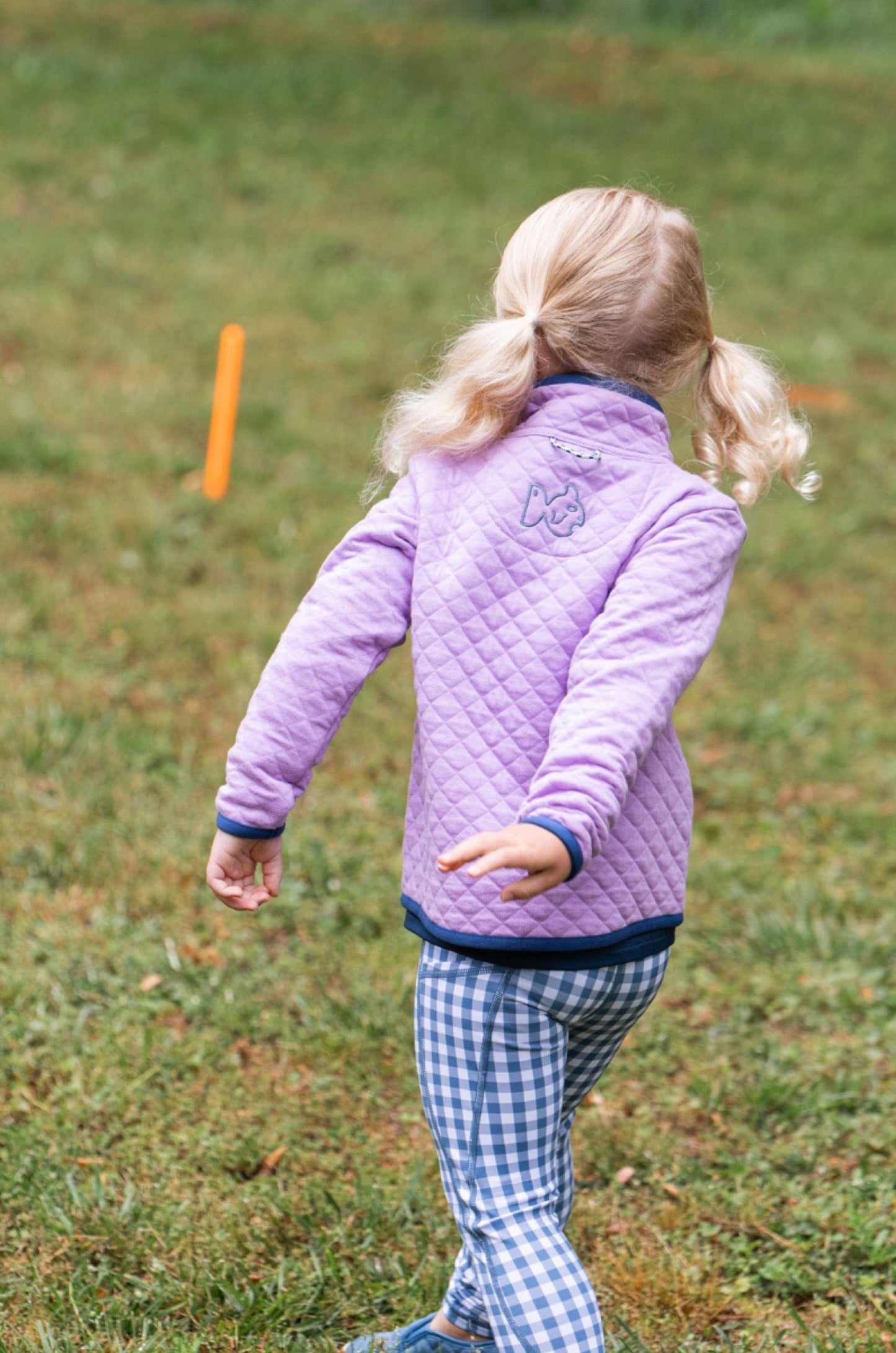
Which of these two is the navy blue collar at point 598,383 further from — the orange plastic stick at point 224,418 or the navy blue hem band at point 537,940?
the orange plastic stick at point 224,418

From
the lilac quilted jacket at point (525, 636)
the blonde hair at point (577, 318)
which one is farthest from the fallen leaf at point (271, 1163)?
the blonde hair at point (577, 318)

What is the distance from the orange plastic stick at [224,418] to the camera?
211 inches

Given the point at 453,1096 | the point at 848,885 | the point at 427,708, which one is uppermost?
the point at 427,708

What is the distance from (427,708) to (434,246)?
26.1 ft

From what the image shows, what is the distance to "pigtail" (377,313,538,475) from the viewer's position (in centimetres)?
199

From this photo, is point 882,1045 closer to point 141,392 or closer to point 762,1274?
point 762,1274

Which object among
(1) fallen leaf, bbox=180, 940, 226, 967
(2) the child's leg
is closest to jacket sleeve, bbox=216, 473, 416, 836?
(2) the child's leg

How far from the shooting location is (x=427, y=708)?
2020 millimetres

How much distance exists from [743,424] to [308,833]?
218 centimetres

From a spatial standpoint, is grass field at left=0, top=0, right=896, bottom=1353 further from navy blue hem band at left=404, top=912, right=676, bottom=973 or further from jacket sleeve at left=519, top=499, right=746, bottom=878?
jacket sleeve at left=519, top=499, right=746, bottom=878

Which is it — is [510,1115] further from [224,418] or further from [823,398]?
[823,398]

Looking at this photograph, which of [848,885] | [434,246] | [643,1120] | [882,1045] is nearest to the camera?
[643,1120]

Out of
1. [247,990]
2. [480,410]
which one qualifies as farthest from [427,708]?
[247,990]

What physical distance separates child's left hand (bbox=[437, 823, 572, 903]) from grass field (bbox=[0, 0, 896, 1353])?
3.50 ft
